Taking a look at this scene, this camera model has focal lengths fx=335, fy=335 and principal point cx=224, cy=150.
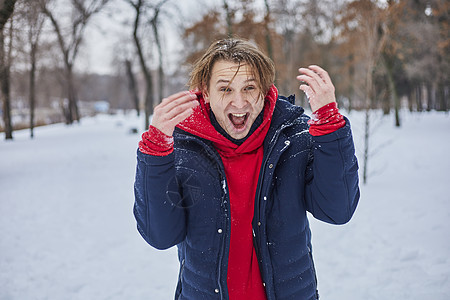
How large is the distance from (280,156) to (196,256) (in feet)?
1.97

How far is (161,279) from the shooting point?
412cm

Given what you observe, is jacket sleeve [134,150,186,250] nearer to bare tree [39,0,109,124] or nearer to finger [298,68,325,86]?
finger [298,68,325,86]

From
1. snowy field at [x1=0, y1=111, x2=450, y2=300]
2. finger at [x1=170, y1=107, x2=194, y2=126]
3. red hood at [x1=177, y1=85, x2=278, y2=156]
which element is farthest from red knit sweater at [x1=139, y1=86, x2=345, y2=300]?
snowy field at [x1=0, y1=111, x2=450, y2=300]

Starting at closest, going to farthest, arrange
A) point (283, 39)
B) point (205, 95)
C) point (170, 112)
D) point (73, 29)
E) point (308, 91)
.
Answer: point (170, 112), point (308, 91), point (205, 95), point (283, 39), point (73, 29)

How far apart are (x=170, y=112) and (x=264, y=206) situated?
1.91 feet

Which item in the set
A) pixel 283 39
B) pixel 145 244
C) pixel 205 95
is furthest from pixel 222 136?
pixel 283 39

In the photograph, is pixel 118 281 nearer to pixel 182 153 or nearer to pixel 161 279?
pixel 161 279

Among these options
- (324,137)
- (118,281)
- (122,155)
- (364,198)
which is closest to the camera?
(324,137)

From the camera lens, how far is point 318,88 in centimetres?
139

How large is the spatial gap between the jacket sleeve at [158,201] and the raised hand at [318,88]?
25.0 inches

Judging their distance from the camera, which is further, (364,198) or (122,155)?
(122,155)

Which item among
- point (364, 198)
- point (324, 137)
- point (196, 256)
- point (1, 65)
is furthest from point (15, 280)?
point (1, 65)

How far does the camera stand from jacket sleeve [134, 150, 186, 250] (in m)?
1.37

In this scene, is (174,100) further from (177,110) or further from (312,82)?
(312,82)
